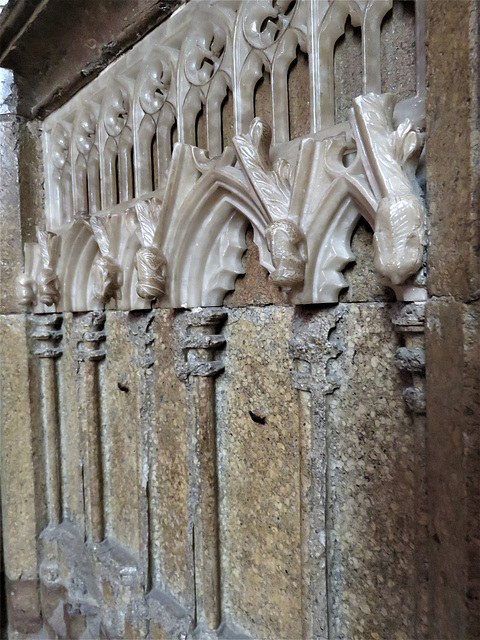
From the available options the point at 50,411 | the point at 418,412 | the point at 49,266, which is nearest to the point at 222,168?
the point at 418,412

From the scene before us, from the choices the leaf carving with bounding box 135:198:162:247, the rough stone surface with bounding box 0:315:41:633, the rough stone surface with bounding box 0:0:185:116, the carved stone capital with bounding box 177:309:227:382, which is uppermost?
the rough stone surface with bounding box 0:0:185:116

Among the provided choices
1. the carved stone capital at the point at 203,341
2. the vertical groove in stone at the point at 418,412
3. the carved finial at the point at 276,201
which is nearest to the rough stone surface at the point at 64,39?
the carved finial at the point at 276,201

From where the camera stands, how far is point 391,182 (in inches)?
42.6

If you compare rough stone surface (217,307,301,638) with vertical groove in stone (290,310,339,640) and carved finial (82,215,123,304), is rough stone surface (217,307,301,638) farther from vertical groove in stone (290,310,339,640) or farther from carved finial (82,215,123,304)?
carved finial (82,215,123,304)

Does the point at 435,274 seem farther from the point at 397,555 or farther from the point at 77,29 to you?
the point at 77,29

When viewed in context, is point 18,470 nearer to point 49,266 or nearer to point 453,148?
point 49,266

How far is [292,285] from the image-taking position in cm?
133

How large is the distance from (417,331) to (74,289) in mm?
2119

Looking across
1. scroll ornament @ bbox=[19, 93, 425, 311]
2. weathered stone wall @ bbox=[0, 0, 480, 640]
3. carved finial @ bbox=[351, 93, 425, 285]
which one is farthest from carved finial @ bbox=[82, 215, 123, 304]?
carved finial @ bbox=[351, 93, 425, 285]

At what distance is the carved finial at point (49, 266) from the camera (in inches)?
101

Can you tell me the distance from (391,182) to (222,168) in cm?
72

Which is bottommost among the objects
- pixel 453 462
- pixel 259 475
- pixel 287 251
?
pixel 259 475

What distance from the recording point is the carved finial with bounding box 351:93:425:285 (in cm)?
105

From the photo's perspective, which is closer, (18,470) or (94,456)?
(94,456)
